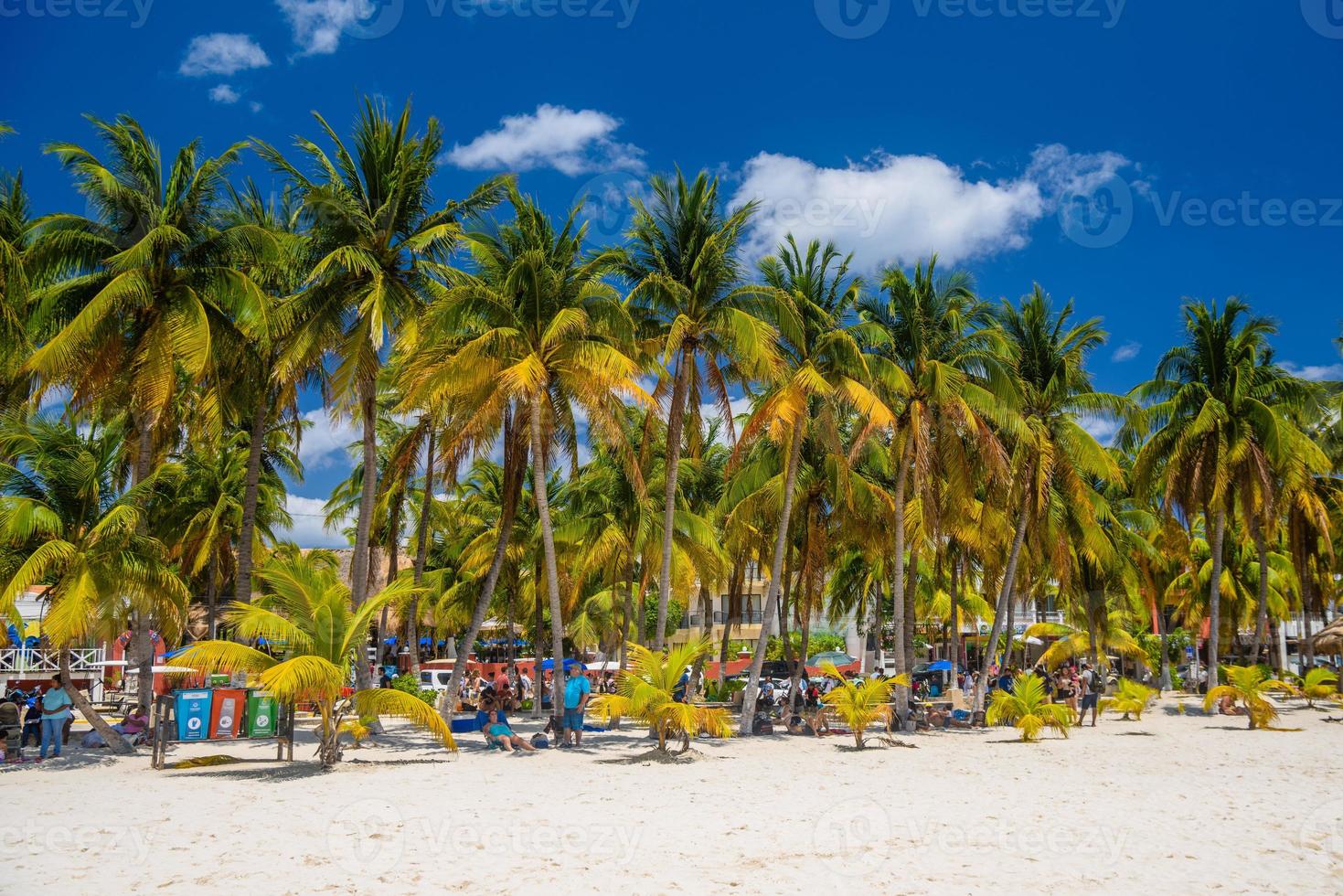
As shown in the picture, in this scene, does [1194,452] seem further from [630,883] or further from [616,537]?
[630,883]

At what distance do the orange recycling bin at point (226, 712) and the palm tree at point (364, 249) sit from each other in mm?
2278

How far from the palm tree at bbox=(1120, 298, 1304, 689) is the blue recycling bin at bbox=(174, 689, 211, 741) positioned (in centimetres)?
2557

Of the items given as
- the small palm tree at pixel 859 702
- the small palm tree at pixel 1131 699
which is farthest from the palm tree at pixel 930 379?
the small palm tree at pixel 1131 699

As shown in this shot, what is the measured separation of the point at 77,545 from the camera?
1541 centimetres

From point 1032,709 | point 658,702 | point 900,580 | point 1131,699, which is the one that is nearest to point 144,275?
point 658,702

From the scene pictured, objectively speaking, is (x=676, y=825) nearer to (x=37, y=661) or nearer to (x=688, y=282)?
(x=688, y=282)

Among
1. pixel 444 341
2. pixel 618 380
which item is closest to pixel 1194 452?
pixel 618 380

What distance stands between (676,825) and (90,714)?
11060 mm

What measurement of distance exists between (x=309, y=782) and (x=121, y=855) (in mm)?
4398

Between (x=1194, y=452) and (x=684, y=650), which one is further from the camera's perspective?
(x=1194, y=452)

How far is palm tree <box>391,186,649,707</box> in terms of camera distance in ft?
59.8

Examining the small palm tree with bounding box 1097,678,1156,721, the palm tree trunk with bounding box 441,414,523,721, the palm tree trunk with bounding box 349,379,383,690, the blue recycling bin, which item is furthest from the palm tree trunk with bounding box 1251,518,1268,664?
the blue recycling bin

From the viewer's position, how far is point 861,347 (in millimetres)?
22625

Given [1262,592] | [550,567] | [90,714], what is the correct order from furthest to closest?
[1262,592] → [550,567] → [90,714]
